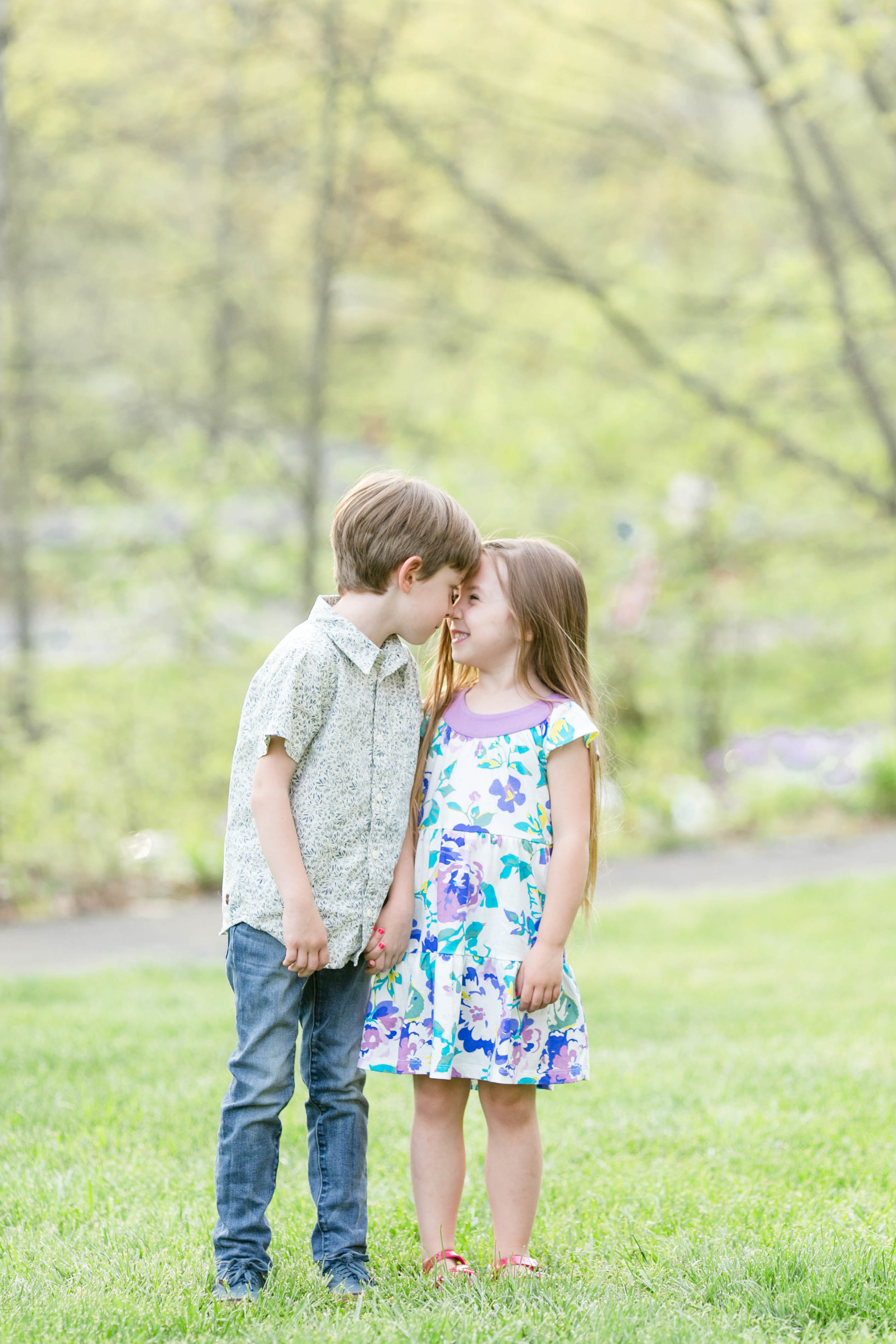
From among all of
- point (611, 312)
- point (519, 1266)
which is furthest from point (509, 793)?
point (611, 312)

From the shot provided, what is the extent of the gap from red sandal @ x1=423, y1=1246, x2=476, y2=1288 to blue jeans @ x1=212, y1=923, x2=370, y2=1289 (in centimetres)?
12

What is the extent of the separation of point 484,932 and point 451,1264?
62 cm

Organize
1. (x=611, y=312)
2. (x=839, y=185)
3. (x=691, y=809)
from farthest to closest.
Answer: (x=691, y=809) < (x=611, y=312) < (x=839, y=185)

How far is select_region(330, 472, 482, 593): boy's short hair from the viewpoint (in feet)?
8.00

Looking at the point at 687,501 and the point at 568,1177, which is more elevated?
the point at 687,501

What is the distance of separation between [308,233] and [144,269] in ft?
5.78

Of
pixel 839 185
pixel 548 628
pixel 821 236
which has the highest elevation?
pixel 839 185

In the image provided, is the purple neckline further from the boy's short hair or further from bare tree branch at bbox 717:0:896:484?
bare tree branch at bbox 717:0:896:484

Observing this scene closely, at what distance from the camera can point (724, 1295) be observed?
7.46 ft

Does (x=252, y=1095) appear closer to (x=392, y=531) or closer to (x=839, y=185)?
(x=392, y=531)

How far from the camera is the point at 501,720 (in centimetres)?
255

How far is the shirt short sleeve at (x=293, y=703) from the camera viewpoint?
7.63ft

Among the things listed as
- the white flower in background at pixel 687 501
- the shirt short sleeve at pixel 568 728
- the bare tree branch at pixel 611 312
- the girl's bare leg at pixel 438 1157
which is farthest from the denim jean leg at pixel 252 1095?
the white flower in background at pixel 687 501


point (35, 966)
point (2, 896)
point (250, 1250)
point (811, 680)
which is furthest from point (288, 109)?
point (250, 1250)
